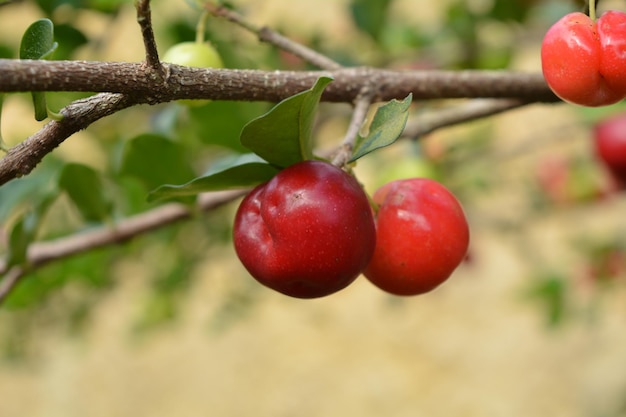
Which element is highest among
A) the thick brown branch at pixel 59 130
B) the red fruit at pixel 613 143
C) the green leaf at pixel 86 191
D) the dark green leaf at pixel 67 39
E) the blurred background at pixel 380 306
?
the thick brown branch at pixel 59 130

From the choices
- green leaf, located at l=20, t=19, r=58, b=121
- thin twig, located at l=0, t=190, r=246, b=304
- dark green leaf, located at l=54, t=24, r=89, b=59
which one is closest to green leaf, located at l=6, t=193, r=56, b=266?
thin twig, located at l=0, t=190, r=246, b=304

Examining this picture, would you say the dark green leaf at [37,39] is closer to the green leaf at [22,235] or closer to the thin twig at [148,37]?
the thin twig at [148,37]

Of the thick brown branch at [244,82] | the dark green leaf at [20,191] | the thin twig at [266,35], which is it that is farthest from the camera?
the dark green leaf at [20,191]

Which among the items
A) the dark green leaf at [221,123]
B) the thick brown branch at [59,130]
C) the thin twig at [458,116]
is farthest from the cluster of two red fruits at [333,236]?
the dark green leaf at [221,123]

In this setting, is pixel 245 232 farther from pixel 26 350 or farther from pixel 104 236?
pixel 26 350

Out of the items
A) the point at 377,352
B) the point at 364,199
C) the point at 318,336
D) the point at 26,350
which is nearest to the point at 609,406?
the point at 377,352
